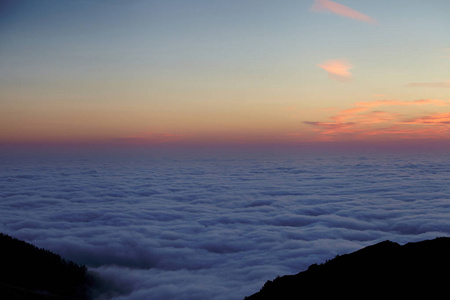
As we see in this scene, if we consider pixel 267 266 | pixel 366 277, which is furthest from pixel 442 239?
pixel 267 266

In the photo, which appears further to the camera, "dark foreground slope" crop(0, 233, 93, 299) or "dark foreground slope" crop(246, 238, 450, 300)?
"dark foreground slope" crop(0, 233, 93, 299)

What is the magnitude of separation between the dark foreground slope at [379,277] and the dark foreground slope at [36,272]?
10.7 m

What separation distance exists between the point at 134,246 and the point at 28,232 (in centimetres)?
1280

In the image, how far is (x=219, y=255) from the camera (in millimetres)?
30000

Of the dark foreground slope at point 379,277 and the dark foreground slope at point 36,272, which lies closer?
the dark foreground slope at point 379,277

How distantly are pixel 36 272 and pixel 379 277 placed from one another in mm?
15390

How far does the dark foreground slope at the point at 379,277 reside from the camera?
21.1ft

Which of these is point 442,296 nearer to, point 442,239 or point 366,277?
point 366,277

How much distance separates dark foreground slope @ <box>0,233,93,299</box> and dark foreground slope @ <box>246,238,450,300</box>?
10707 millimetres

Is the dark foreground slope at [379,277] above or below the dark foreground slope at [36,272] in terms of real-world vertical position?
above

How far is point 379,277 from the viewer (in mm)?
7098

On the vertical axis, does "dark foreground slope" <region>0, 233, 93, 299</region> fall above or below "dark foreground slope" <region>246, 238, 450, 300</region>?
Result: below

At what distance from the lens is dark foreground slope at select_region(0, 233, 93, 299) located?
1426cm

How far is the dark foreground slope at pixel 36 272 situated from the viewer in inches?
561
